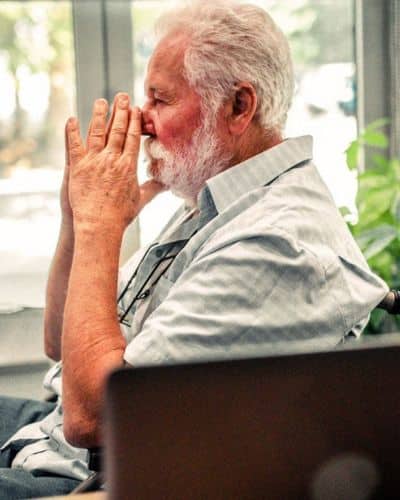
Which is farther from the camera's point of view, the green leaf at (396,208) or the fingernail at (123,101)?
the green leaf at (396,208)

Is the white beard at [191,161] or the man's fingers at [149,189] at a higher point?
the white beard at [191,161]

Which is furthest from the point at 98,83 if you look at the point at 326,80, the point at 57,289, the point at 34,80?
the point at 57,289

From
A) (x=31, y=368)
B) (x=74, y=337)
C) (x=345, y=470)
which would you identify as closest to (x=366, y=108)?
(x=31, y=368)

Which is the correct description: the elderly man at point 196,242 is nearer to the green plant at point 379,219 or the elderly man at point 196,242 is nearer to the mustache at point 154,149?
the mustache at point 154,149

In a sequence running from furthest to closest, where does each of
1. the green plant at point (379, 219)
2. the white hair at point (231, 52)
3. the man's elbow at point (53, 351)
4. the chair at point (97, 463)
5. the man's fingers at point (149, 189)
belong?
the green plant at point (379, 219), the man's elbow at point (53, 351), the man's fingers at point (149, 189), the white hair at point (231, 52), the chair at point (97, 463)

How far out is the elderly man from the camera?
1333mm

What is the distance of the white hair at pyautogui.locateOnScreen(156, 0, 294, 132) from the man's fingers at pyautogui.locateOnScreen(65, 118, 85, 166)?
26 cm

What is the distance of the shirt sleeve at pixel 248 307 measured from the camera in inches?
51.6

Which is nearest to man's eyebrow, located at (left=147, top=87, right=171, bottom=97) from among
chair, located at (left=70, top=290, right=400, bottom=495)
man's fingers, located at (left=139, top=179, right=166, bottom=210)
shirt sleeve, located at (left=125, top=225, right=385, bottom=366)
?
man's fingers, located at (left=139, top=179, right=166, bottom=210)

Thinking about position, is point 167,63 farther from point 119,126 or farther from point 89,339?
point 89,339

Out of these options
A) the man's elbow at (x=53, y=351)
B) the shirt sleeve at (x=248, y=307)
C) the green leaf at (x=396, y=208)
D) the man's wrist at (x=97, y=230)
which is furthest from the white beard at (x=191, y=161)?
the green leaf at (x=396, y=208)

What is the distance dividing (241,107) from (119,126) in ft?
0.84

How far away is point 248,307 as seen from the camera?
1329 mm

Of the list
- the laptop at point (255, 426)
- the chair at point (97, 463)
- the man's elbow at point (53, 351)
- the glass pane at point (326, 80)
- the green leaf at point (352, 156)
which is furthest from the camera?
the glass pane at point (326, 80)
